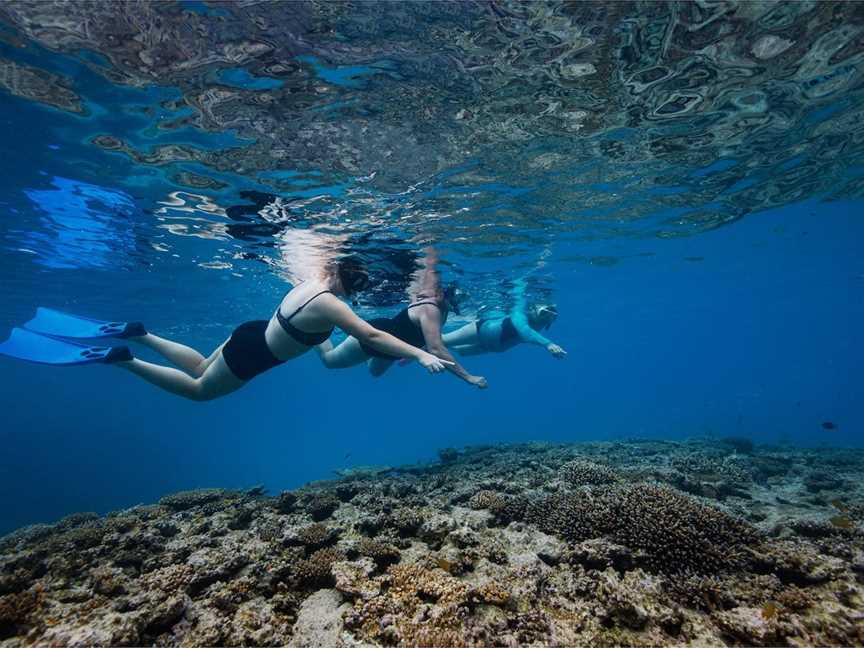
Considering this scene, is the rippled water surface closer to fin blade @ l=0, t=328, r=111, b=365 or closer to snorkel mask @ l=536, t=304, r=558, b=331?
snorkel mask @ l=536, t=304, r=558, b=331

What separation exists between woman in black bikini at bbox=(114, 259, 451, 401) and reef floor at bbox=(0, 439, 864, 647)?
228cm

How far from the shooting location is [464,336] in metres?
15.9

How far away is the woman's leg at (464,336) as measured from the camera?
15.5 meters

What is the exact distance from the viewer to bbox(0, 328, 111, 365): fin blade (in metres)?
7.18

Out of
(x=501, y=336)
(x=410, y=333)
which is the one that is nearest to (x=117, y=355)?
(x=410, y=333)

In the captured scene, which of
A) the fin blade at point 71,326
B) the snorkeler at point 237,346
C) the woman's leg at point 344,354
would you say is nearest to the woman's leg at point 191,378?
the snorkeler at point 237,346

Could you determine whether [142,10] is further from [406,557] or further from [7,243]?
[7,243]

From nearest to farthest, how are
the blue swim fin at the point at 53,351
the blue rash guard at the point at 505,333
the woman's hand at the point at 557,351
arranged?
the blue swim fin at the point at 53,351
the woman's hand at the point at 557,351
the blue rash guard at the point at 505,333

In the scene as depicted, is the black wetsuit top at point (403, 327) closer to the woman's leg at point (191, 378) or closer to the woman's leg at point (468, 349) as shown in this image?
the woman's leg at point (191, 378)

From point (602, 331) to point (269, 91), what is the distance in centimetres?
6890

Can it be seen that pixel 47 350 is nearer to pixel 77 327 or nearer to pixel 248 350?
pixel 77 327

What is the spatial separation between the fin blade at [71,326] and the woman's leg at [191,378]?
1394 millimetres

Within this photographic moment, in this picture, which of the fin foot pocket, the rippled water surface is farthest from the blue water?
the fin foot pocket

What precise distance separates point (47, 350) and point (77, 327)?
1180 mm
